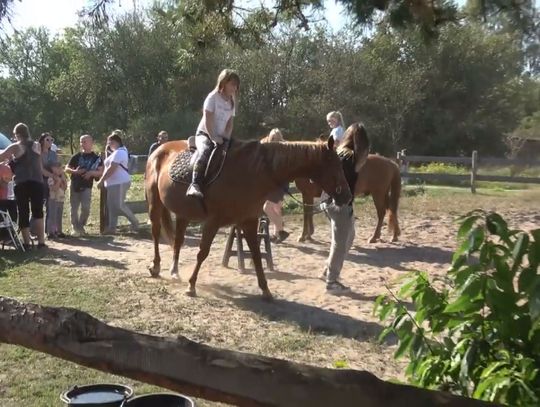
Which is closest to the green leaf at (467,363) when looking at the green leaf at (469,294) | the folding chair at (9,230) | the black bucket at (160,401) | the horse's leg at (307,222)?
the green leaf at (469,294)

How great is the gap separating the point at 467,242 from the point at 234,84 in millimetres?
5026

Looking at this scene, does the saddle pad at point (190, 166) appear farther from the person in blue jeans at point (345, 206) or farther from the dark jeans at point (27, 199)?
the dark jeans at point (27, 199)

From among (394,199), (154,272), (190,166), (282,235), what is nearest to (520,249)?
(190,166)

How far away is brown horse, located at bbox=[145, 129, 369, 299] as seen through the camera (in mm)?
6809

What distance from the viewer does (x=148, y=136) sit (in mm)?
38656

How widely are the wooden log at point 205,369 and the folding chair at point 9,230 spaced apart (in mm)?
7597

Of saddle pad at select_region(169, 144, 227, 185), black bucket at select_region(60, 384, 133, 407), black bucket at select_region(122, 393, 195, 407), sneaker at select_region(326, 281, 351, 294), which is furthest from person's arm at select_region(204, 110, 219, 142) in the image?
black bucket at select_region(122, 393, 195, 407)

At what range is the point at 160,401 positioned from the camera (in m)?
3.42

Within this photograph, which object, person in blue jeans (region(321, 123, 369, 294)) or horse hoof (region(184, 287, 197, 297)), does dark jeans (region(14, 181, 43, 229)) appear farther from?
person in blue jeans (region(321, 123, 369, 294))

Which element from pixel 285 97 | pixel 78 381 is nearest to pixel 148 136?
pixel 285 97

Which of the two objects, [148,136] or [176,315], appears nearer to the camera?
[176,315]

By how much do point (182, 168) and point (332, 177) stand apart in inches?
75.5

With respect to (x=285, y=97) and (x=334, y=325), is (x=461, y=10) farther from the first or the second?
(x=285, y=97)

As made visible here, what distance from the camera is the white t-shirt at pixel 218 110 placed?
23.5 ft
